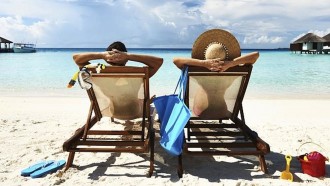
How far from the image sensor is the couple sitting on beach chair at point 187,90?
325cm

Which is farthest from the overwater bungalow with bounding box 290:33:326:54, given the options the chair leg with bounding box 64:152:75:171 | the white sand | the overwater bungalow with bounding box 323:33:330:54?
the chair leg with bounding box 64:152:75:171

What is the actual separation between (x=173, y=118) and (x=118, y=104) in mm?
788

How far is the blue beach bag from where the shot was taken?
9.99ft

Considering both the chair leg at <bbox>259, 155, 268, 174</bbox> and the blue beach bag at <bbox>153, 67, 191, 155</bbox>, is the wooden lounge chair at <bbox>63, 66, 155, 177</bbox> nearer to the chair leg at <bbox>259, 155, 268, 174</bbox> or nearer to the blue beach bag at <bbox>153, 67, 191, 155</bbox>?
the blue beach bag at <bbox>153, 67, 191, 155</bbox>

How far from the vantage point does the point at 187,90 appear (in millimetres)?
3596

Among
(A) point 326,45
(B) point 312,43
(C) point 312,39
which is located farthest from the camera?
(A) point 326,45

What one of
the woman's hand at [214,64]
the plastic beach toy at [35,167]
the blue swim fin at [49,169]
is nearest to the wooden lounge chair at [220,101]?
the woman's hand at [214,64]

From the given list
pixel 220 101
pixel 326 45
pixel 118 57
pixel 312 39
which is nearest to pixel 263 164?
pixel 220 101

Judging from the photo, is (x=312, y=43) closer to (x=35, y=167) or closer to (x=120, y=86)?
(x=120, y=86)

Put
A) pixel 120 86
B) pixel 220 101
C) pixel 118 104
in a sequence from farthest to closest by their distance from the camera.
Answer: pixel 220 101 → pixel 118 104 → pixel 120 86

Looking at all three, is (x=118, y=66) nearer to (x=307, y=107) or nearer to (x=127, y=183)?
(x=127, y=183)

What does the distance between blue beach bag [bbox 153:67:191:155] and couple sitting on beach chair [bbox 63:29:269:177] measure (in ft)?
0.41

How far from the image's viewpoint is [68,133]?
4875mm

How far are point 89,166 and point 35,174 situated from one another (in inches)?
22.0
